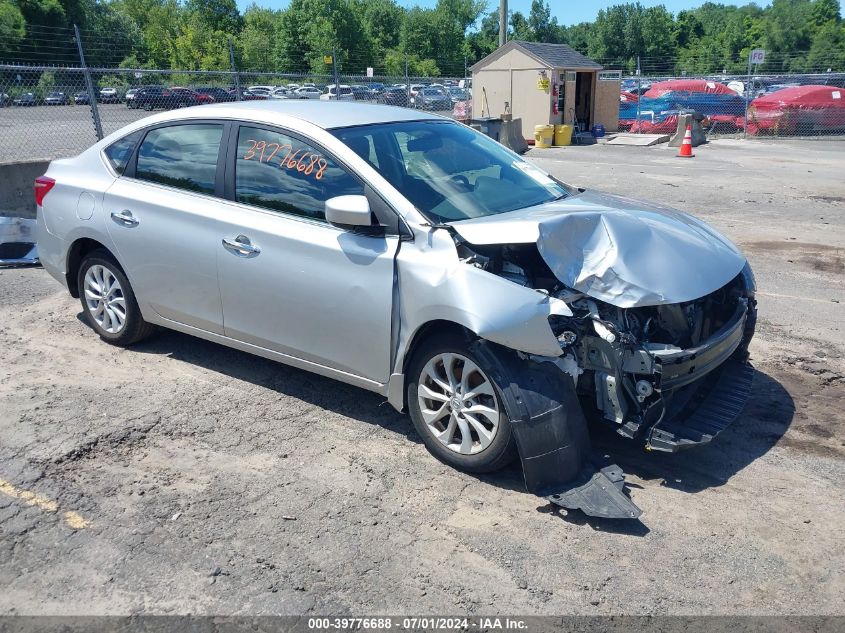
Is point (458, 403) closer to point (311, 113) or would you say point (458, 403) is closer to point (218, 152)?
point (311, 113)

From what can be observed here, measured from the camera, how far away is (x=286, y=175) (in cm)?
448

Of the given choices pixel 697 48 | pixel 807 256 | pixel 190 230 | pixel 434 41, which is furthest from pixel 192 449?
pixel 697 48

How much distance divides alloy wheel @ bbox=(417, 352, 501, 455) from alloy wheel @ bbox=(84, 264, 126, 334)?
2689 millimetres

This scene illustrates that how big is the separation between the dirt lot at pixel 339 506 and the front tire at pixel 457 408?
0.48 ft

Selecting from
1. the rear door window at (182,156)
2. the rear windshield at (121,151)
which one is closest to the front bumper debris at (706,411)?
the rear door window at (182,156)

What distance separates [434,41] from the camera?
244 ft

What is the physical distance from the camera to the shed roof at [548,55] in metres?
22.5

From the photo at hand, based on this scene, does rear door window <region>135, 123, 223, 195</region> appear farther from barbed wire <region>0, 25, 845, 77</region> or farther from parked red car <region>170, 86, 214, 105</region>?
barbed wire <region>0, 25, 845, 77</region>

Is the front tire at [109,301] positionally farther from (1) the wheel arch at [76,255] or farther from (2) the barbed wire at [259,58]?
(2) the barbed wire at [259,58]

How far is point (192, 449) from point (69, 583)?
3.86ft

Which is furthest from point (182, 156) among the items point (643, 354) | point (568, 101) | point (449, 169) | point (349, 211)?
point (568, 101)

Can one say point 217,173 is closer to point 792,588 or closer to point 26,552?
point 26,552

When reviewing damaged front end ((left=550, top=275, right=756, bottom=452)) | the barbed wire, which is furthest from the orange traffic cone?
damaged front end ((left=550, top=275, right=756, bottom=452))

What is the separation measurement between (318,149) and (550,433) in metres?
2.12
